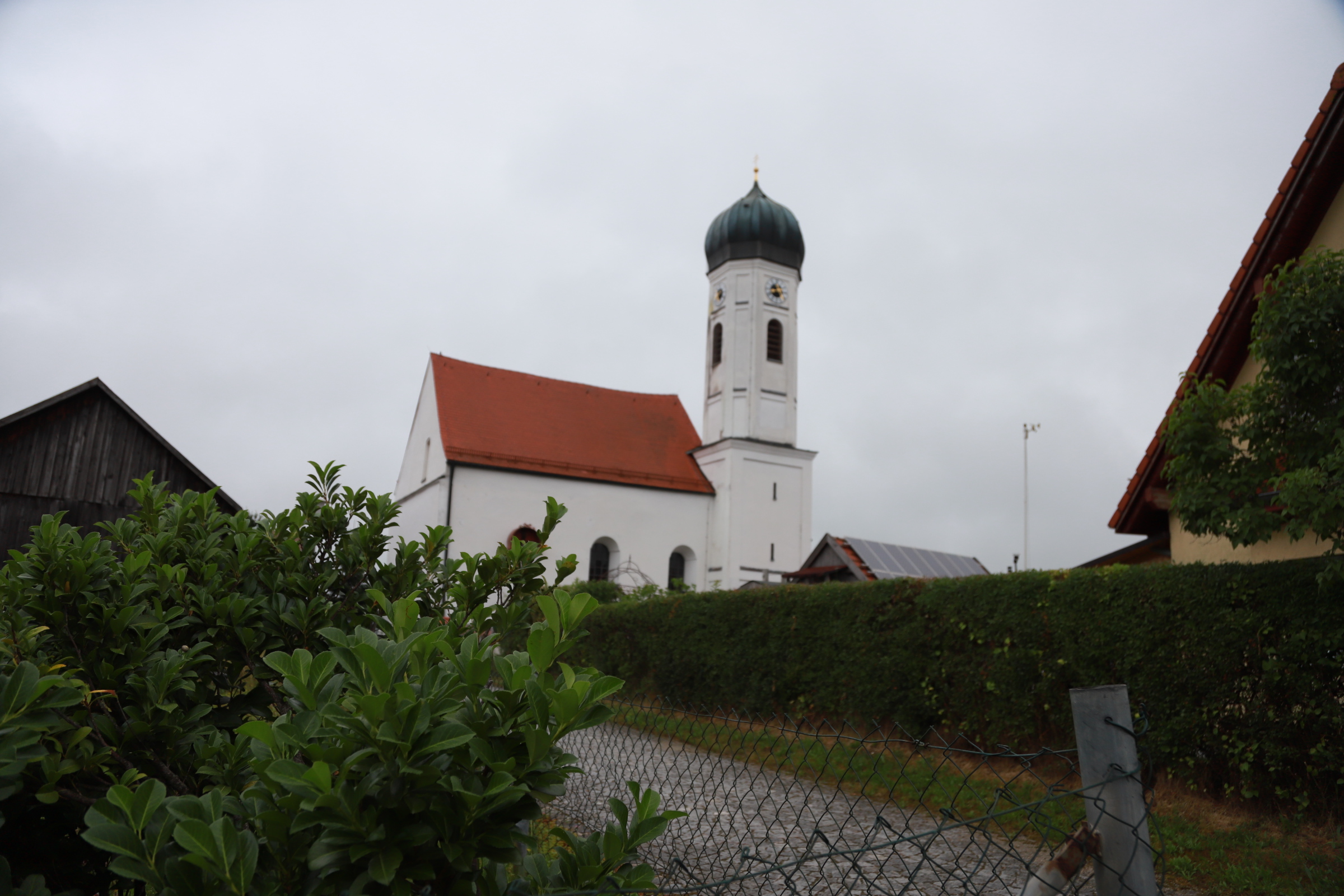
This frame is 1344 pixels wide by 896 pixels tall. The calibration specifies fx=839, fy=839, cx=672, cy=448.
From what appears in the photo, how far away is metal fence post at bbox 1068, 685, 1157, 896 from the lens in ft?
6.17

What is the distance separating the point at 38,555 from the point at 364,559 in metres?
0.94

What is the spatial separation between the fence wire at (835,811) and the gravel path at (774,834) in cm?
2

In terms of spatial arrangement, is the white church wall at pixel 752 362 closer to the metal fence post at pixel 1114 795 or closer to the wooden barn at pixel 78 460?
the wooden barn at pixel 78 460

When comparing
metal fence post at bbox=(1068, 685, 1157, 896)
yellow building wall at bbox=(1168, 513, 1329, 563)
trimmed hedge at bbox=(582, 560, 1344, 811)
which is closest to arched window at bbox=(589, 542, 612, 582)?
trimmed hedge at bbox=(582, 560, 1344, 811)

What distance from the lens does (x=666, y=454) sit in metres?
31.9

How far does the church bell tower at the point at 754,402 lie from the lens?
30219 mm

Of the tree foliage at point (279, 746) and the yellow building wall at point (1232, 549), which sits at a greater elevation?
the yellow building wall at point (1232, 549)

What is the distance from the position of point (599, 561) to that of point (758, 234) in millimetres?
13608

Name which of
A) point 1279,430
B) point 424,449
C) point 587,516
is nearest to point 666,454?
point 587,516

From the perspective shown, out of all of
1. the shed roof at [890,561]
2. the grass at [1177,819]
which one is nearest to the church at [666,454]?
the shed roof at [890,561]

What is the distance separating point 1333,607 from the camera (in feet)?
19.1

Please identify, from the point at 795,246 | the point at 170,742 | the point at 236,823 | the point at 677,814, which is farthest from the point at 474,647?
the point at 795,246

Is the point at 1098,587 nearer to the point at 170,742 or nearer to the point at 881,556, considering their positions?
the point at 170,742

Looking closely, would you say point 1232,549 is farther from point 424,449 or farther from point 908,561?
point 424,449
